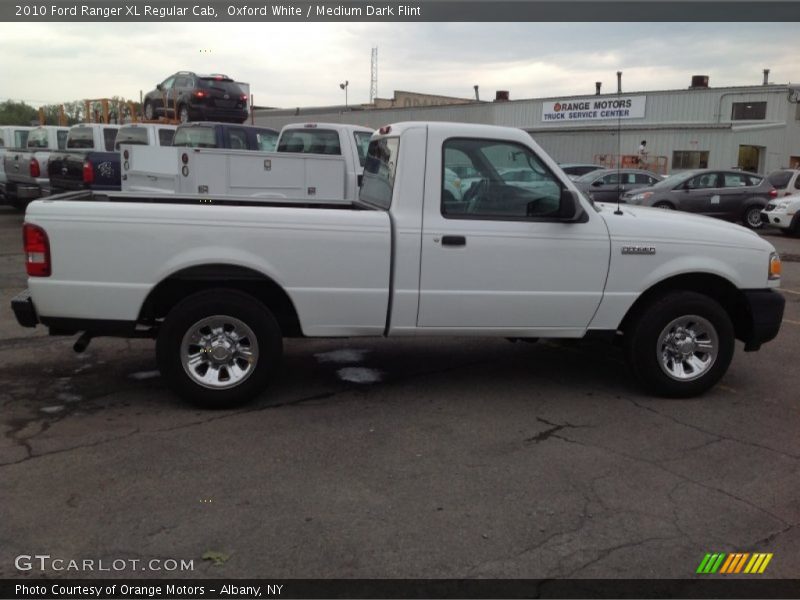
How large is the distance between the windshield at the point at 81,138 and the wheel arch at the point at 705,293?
14421 mm

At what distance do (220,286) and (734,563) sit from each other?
3.52 m

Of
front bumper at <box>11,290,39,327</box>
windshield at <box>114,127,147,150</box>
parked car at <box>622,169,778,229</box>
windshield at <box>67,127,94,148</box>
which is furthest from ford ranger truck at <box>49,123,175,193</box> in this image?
parked car at <box>622,169,778,229</box>

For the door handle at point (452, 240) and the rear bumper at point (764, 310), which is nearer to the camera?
the door handle at point (452, 240)

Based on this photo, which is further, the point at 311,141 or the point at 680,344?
the point at 311,141

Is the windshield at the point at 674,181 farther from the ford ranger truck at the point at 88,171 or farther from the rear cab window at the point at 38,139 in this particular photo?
the rear cab window at the point at 38,139

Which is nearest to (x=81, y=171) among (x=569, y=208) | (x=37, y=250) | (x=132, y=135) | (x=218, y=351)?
(x=132, y=135)

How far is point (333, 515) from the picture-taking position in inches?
148

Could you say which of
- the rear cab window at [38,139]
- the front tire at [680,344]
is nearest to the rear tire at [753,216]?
the front tire at [680,344]

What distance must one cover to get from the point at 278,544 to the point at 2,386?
333cm

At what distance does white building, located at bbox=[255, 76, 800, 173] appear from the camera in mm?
29656

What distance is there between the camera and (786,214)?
689 inches

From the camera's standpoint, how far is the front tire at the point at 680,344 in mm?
5508

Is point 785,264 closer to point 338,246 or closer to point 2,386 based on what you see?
point 338,246

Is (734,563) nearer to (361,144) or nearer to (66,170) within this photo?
(361,144)
